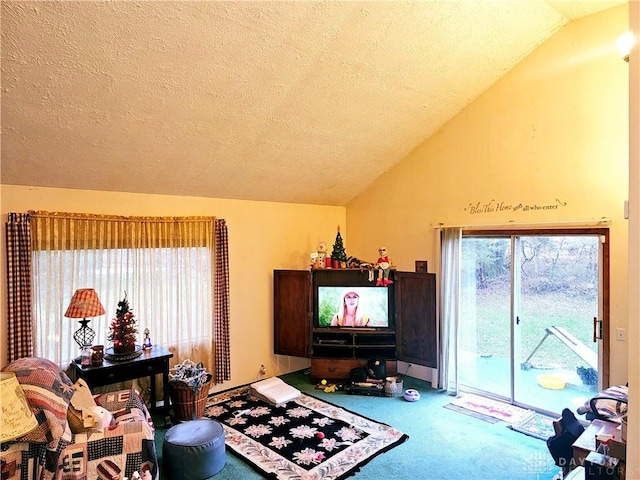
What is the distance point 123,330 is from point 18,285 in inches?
35.3

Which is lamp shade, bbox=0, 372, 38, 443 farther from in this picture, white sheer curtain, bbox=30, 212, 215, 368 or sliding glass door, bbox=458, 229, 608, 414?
sliding glass door, bbox=458, 229, 608, 414

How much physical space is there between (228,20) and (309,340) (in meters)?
3.53

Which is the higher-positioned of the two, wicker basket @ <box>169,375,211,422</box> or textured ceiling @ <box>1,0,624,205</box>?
textured ceiling @ <box>1,0,624,205</box>

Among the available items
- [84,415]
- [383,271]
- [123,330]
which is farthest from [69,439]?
[383,271]

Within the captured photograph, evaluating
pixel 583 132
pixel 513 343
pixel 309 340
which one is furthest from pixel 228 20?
pixel 513 343

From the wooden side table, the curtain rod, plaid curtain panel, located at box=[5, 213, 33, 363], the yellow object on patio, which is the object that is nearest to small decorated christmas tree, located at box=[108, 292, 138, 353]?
the wooden side table

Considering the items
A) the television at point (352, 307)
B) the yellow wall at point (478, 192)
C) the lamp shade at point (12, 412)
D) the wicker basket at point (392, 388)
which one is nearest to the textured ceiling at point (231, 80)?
the yellow wall at point (478, 192)

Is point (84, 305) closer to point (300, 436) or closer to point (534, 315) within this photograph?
point (300, 436)

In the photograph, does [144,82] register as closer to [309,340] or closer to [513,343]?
[309,340]

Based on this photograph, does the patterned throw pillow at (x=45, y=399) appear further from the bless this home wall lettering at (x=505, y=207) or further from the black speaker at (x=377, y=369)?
the bless this home wall lettering at (x=505, y=207)

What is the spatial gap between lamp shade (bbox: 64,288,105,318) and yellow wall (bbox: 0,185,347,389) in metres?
0.81

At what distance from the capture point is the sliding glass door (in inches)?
148

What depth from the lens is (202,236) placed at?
175 inches

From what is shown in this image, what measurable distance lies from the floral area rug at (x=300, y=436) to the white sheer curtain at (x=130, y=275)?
2.90ft
